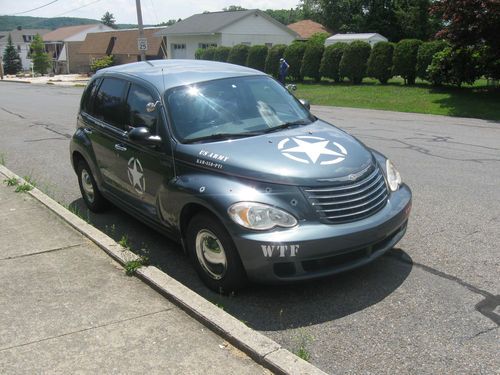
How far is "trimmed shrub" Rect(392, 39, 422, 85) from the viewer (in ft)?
75.3

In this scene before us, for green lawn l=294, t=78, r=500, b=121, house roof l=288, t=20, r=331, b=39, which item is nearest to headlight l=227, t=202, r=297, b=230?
green lawn l=294, t=78, r=500, b=121

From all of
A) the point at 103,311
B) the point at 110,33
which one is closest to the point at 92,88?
the point at 103,311

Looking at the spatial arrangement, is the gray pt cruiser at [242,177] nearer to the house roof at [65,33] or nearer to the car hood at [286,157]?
the car hood at [286,157]

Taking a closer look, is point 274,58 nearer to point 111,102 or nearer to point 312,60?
point 312,60

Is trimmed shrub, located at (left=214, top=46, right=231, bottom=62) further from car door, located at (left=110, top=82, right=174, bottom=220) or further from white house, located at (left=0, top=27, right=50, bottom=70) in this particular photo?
white house, located at (left=0, top=27, right=50, bottom=70)

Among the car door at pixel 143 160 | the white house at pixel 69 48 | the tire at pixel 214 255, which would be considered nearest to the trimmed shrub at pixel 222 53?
the car door at pixel 143 160

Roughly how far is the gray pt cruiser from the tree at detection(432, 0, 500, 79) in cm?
1329

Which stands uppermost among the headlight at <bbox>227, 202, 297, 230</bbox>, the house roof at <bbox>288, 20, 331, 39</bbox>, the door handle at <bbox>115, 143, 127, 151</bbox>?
the house roof at <bbox>288, 20, 331, 39</bbox>

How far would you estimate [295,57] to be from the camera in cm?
3036

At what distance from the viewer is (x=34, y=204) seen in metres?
6.68

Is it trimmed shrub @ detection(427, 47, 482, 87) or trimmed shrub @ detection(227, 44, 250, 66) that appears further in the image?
trimmed shrub @ detection(227, 44, 250, 66)

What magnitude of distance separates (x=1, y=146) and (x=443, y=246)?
10.3 metres

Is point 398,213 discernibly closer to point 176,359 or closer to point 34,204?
point 176,359

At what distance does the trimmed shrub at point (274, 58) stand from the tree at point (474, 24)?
1423cm
